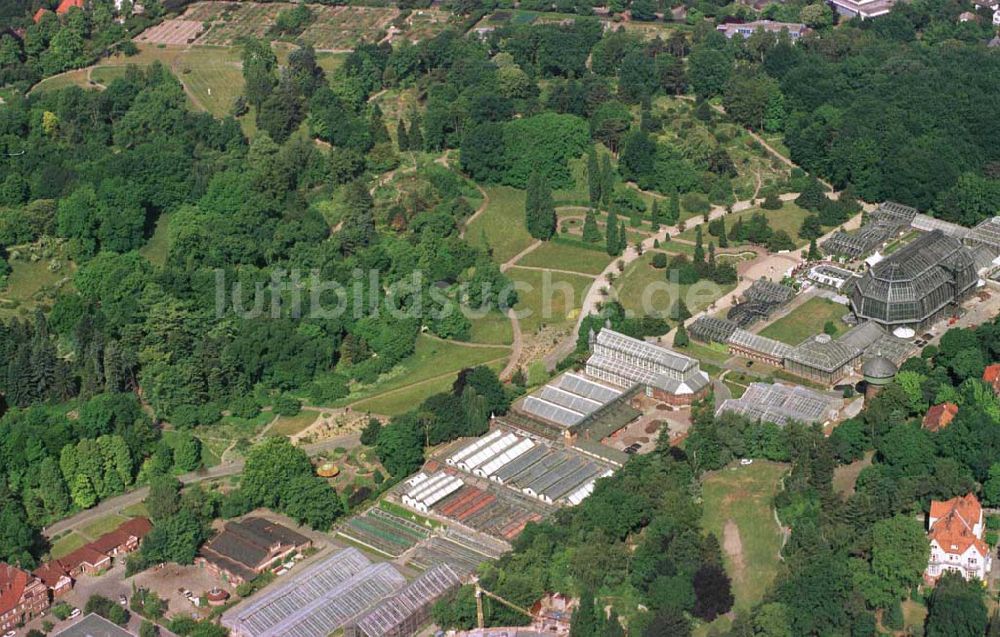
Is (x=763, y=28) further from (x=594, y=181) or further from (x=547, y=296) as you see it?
(x=547, y=296)

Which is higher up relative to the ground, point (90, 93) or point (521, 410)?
point (90, 93)

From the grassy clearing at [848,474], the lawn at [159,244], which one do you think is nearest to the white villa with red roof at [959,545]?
the grassy clearing at [848,474]

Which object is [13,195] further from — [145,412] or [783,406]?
[783,406]

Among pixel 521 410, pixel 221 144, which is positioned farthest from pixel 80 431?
pixel 221 144

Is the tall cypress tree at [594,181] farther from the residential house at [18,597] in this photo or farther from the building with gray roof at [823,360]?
the residential house at [18,597]

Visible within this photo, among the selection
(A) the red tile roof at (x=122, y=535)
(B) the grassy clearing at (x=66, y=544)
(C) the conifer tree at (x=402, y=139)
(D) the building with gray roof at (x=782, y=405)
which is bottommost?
(D) the building with gray roof at (x=782, y=405)
